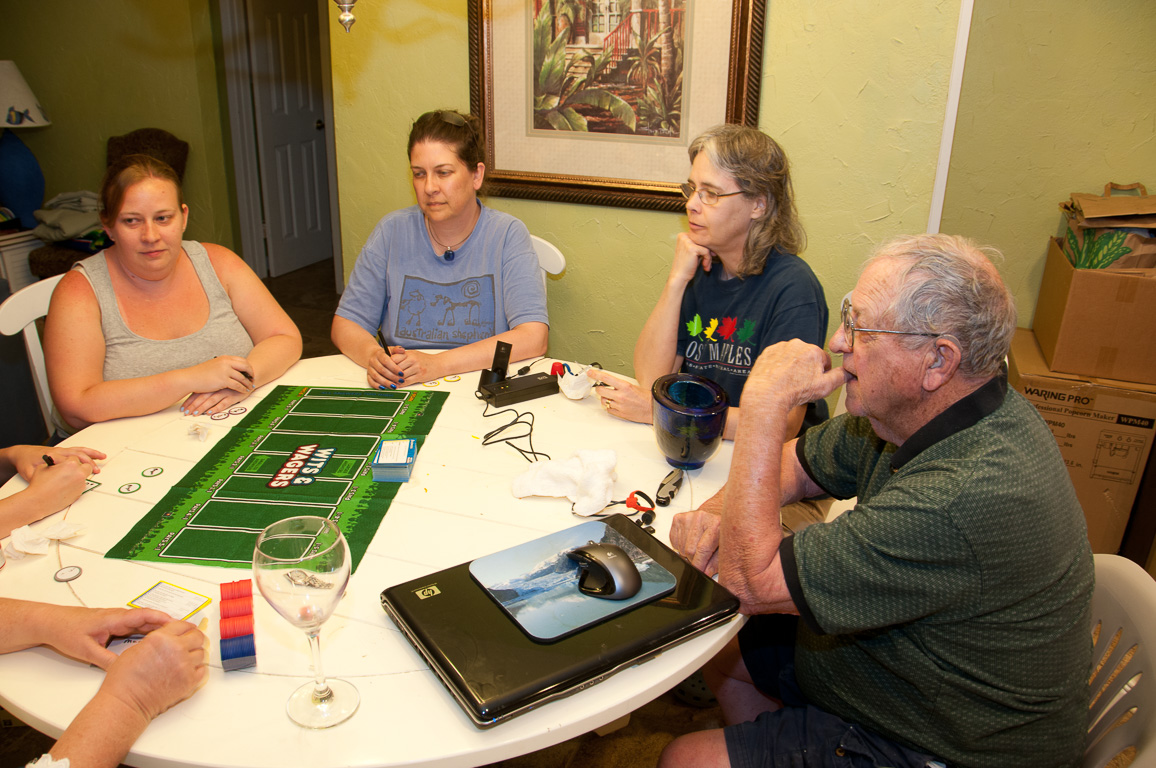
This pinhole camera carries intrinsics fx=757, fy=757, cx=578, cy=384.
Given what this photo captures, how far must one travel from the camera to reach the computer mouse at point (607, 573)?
3.58 feet

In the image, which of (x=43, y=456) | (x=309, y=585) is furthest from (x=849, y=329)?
(x=43, y=456)

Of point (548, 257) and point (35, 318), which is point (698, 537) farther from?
point (35, 318)

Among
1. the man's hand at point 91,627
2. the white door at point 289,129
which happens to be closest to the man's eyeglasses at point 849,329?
the man's hand at point 91,627

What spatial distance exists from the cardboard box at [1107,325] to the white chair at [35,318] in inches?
120

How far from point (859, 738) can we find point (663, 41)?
7.09ft

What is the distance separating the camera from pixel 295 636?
108 centimetres

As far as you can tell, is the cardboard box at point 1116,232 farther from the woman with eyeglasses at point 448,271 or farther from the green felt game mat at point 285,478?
the green felt game mat at point 285,478

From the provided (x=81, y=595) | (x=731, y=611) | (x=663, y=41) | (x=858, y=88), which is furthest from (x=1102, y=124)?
(x=81, y=595)

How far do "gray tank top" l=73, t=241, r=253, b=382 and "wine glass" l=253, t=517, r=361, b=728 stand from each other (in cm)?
115

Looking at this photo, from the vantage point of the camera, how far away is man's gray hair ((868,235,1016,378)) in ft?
3.47

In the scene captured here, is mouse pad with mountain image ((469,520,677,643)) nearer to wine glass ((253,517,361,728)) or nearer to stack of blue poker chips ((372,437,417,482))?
wine glass ((253,517,361,728))

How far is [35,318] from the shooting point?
2012 mm

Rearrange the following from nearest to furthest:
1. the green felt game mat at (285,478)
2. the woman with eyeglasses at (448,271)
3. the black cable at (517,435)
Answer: the green felt game mat at (285,478) < the black cable at (517,435) < the woman with eyeglasses at (448,271)

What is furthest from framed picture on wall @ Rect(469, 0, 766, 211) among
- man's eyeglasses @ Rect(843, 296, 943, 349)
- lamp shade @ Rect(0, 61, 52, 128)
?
lamp shade @ Rect(0, 61, 52, 128)
